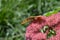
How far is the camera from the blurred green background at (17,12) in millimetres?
2361

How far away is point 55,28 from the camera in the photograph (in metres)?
0.95

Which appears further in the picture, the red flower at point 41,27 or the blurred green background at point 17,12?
the blurred green background at point 17,12

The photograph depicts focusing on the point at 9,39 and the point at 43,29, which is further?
the point at 9,39

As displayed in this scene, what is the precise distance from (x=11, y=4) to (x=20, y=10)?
13 cm

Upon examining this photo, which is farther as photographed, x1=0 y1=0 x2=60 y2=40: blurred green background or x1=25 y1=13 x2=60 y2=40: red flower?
x1=0 y1=0 x2=60 y2=40: blurred green background

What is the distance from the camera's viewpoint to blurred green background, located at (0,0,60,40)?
2361 mm

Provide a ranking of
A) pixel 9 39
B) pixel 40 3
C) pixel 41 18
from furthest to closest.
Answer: pixel 40 3 < pixel 9 39 < pixel 41 18

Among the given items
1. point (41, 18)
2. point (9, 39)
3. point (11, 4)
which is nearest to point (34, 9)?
point (11, 4)

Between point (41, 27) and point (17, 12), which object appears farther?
point (17, 12)

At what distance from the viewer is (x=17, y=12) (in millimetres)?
2494

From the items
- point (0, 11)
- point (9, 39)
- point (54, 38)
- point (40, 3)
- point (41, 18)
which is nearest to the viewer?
point (54, 38)

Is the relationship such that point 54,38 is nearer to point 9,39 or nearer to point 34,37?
point 34,37

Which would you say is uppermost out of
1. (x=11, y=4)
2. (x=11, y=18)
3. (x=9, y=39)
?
(x=11, y=4)

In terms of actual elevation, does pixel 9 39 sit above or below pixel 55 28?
below
